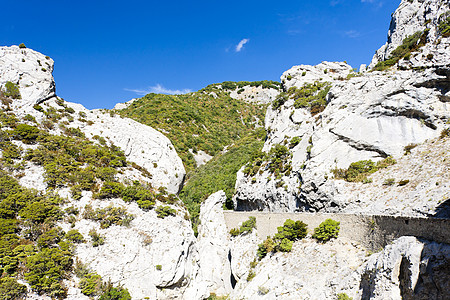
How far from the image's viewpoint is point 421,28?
3612cm

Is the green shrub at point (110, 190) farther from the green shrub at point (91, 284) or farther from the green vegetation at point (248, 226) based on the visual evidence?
the green vegetation at point (248, 226)

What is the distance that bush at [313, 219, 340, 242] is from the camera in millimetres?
17000

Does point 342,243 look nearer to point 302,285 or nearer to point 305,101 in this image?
point 302,285

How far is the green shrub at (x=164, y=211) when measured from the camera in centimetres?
2273

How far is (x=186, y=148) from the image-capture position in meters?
59.5

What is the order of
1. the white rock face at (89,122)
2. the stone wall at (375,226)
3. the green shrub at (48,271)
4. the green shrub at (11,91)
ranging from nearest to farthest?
the stone wall at (375,226), the green shrub at (48,271), the green shrub at (11,91), the white rock face at (89,122)

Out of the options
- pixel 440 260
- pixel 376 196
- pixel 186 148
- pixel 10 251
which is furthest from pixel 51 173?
pixel 186 148

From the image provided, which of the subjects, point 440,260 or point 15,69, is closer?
point 440,260

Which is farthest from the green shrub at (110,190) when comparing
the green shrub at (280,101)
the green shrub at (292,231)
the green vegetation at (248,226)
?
the green shrub at (280,101)

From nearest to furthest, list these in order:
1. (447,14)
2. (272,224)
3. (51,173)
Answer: (51,173)
(272,224)
(447,14)

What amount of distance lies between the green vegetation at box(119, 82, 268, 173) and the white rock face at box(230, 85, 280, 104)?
16.0ft

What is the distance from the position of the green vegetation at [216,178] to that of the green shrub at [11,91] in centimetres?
2786

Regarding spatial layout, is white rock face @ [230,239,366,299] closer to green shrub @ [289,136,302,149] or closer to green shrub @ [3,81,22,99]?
green shrub @ [289,136,302,149]

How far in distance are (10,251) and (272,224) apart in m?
20.7
